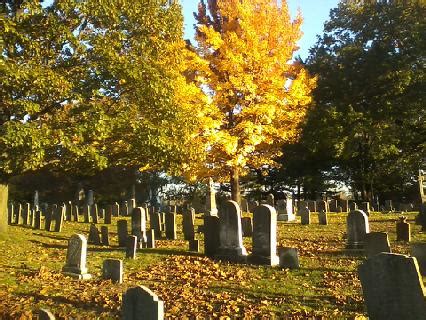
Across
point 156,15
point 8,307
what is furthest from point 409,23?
point 8,307

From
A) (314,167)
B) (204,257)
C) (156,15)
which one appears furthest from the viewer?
(314,167)

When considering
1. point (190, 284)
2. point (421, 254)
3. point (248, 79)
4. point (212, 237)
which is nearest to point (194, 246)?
point (212, 237)

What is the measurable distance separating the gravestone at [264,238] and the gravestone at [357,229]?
105 inches

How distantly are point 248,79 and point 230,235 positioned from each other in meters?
9.88

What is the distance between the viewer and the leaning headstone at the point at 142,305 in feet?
15.6

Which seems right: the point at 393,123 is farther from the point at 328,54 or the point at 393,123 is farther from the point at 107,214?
the point at 107,214

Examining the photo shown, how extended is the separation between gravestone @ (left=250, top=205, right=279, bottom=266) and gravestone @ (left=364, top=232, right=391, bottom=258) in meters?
2.15

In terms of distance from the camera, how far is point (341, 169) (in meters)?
43.0

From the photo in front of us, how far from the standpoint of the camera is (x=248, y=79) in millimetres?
19750

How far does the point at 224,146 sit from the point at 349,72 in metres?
17.5

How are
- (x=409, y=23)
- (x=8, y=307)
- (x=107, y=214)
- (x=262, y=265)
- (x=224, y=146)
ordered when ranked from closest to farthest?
(x=8, y=307) < (x=262, y=265) < (x=224, y=146) < (x=107, y=214) < (x=409, y=23)

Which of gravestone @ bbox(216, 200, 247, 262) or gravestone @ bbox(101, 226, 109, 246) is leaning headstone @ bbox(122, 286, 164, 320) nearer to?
gravestone @ bbox(216, 200, 247, 262)

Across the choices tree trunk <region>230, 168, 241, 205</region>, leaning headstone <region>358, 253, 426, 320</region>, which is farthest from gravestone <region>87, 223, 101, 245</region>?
leaning headstone <region>358, 253, 426, 320</region>

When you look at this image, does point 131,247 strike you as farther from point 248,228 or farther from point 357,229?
point 357,229
